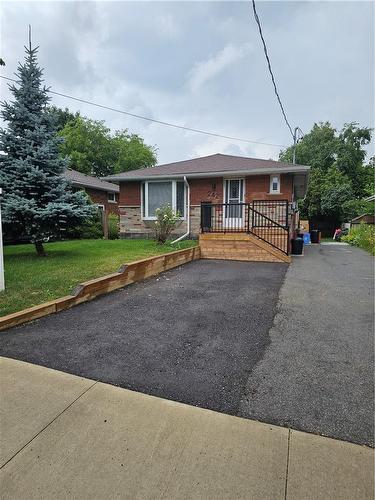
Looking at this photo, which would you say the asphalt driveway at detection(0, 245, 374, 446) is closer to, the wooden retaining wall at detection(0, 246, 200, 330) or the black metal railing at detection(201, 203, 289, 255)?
the wooden retaining wall at detection(0, 246, 200, 330)

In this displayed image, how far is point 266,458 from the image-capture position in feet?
5.94

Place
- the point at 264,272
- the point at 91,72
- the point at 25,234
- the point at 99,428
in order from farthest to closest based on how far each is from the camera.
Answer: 1. the point at 91,72
2. the point at 264,272
3. the point at 25,234
4. the point at 99,428

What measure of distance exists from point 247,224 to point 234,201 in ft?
8.04

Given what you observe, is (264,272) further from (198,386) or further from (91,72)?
(91,72)

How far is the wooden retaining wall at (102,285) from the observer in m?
3.88

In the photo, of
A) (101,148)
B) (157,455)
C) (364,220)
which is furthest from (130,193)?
(101,148)

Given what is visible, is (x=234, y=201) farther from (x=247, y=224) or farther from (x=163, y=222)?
(x=163, y=222)

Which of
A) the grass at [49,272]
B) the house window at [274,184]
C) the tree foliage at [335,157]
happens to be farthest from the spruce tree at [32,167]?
the tree foliage at [335,157]

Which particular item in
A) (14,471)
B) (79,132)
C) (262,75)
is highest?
(79,132)

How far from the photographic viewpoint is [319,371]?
282cm

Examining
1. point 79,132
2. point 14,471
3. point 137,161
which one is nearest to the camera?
point 14,471

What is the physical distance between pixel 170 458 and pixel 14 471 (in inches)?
35.2

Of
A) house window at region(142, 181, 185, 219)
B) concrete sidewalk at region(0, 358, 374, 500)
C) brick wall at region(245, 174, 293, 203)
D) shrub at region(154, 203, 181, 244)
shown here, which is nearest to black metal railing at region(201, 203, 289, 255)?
brick wall at region(245, 174, 293, 203)

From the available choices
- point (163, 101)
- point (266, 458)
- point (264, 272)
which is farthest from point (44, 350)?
point (163, 101)
